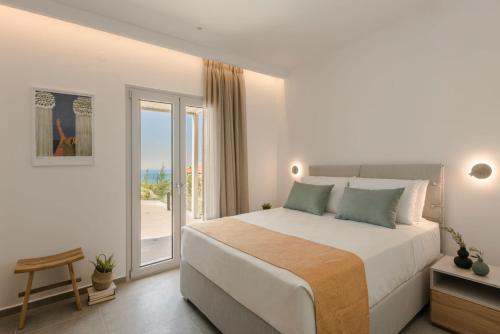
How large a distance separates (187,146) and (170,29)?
4.64ft

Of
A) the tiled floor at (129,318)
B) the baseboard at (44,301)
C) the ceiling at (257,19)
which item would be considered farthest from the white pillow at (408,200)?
Answer: the baseboard at (44,301)

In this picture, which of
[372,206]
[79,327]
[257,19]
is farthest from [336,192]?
[79,327]

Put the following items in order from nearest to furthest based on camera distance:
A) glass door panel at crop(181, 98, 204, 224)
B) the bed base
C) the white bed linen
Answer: the white bed linen
the bed base
glass door panel at crop(181, 98, 204, 224)

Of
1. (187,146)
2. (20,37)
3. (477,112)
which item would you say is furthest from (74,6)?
(477,112)

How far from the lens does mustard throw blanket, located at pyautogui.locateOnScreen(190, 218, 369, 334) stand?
1311mm

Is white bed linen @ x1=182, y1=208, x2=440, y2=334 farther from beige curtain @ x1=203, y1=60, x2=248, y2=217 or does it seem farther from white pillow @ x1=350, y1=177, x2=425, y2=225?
beige curtain @ x1=203, y1=60, x2=248, y2=217

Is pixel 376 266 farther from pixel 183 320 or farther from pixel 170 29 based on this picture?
pixel 170 29

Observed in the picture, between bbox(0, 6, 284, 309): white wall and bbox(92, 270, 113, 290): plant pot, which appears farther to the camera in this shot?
bbox(92, 270, 113, 290): plant pot

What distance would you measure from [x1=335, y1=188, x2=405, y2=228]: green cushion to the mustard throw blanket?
82cm

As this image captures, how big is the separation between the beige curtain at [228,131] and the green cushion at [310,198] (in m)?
0.94

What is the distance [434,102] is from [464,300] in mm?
1820

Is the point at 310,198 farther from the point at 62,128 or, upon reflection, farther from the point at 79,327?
the point at 62,128

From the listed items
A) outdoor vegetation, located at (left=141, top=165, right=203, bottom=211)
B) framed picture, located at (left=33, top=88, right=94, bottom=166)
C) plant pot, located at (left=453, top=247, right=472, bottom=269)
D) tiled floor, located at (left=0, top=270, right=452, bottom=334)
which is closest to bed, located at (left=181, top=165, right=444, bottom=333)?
tiled floor, located at (left=0, top=270, right=452, bottom=334)

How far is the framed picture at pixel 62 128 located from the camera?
239 centimetres
